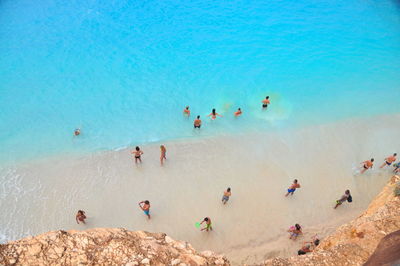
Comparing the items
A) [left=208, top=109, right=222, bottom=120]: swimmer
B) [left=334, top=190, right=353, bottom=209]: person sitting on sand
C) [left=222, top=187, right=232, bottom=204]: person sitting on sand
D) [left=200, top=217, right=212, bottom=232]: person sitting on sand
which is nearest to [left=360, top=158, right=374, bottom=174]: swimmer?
[left=334, top=190, right=353, bottom=209]: person sitting on sand

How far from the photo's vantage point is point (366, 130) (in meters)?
Answer: 15.5


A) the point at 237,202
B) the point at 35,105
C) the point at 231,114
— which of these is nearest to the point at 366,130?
the point at 231,114

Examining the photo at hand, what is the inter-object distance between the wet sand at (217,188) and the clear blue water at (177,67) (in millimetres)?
1314

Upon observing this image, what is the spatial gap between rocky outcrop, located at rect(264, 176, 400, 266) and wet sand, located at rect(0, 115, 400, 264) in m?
3.46

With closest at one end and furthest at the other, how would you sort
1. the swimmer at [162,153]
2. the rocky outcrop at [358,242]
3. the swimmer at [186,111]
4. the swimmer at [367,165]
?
the rocky outcrop at [358,242] < the swimmer at [162,153] < the swimmer at [367,165] < the swimmer at [186,111]

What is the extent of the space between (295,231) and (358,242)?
3.63 m

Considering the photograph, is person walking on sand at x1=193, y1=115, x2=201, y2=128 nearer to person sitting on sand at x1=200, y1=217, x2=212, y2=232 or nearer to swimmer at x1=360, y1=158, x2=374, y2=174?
person sitting on sand at x1=200, y1=217, x2=212, y2=232

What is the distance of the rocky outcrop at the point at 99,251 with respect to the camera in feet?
16.9

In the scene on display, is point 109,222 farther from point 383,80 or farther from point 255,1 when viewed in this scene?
point 255,1

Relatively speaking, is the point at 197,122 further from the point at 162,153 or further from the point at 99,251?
the point at 99,251

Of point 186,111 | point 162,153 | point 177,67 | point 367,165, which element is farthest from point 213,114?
point 367,165

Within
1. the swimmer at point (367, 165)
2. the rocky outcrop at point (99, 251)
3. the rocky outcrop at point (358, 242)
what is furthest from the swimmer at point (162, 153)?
the swimmer at point (367, 165)

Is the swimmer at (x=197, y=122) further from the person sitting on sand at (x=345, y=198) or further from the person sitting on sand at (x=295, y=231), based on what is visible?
the person sitting on sand at (x=345, y=198)

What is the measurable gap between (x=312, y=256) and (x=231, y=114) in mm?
10267
